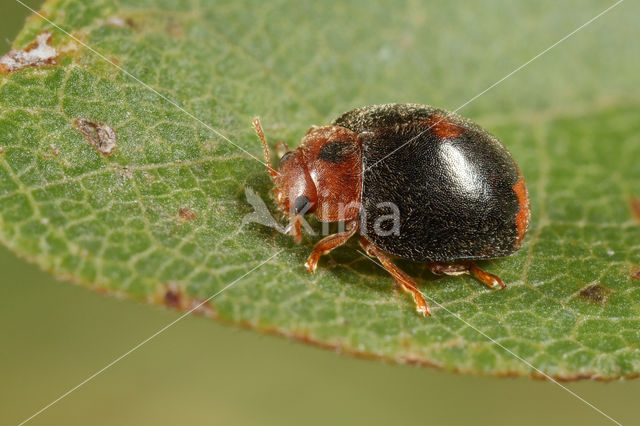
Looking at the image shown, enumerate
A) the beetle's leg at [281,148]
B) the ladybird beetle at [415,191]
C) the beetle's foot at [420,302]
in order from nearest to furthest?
1. the beetle's foot at [420,302]
2. the ladybird beetle at [415,191]
3. the beetle's leg at [281,148]

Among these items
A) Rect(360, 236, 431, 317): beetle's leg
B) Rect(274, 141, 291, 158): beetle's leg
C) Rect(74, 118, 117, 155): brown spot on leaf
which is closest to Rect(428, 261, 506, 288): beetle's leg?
Rect(360, 236, 431, 317): beetle's leg

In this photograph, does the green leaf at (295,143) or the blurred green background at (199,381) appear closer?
the green leaf at (295,143)

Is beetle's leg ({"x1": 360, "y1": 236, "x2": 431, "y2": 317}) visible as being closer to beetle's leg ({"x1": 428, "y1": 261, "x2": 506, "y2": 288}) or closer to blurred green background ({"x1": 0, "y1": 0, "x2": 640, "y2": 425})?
beetle's leg ({"x1": 428, "y1": 261, "x2": 506, "y2": 288})

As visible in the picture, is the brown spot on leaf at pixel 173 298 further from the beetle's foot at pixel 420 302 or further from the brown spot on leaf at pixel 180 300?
the beetle's foot at pixel 420 302

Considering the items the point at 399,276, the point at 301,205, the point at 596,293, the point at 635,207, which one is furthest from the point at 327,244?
the point at 635,207

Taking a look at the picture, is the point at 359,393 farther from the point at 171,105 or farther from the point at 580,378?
the point at 171,105

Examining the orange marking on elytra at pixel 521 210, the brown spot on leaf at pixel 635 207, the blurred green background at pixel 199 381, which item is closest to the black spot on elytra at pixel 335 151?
the orange marking on elytra at pixel 521 210

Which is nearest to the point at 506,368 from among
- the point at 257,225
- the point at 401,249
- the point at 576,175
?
the point at 401,249

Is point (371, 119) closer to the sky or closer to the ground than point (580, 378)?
closer to the sky
